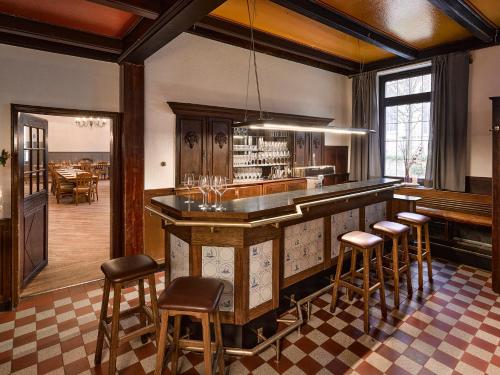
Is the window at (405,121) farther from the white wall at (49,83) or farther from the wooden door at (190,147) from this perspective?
the white wall at (49,83)

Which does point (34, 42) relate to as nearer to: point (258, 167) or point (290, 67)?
point (258, 167)

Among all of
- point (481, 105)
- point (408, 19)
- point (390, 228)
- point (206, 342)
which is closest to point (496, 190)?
point (390, 228)

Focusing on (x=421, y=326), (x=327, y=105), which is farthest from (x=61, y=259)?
(x=327, y=105)

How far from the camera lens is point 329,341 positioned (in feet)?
9.12

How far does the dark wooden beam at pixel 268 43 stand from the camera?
427 cm

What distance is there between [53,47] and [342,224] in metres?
4.10

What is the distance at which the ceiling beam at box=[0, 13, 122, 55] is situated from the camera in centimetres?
317

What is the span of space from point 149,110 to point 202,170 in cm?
116

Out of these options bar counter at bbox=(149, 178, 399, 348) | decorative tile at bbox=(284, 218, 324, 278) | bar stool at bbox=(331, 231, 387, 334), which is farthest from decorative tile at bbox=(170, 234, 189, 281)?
bar stool at bbox=(331, 231, 387, 334)

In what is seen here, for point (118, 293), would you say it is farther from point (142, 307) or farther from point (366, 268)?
point (366, 268)

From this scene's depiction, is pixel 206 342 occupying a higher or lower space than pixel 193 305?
lower

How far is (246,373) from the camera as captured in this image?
2.38 m

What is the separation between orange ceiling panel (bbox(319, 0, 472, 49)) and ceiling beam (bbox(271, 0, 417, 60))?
8cm

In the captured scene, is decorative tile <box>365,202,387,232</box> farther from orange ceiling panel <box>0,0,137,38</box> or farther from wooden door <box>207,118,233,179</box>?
orange ceiling panel <box>0,0,137,38</box>
